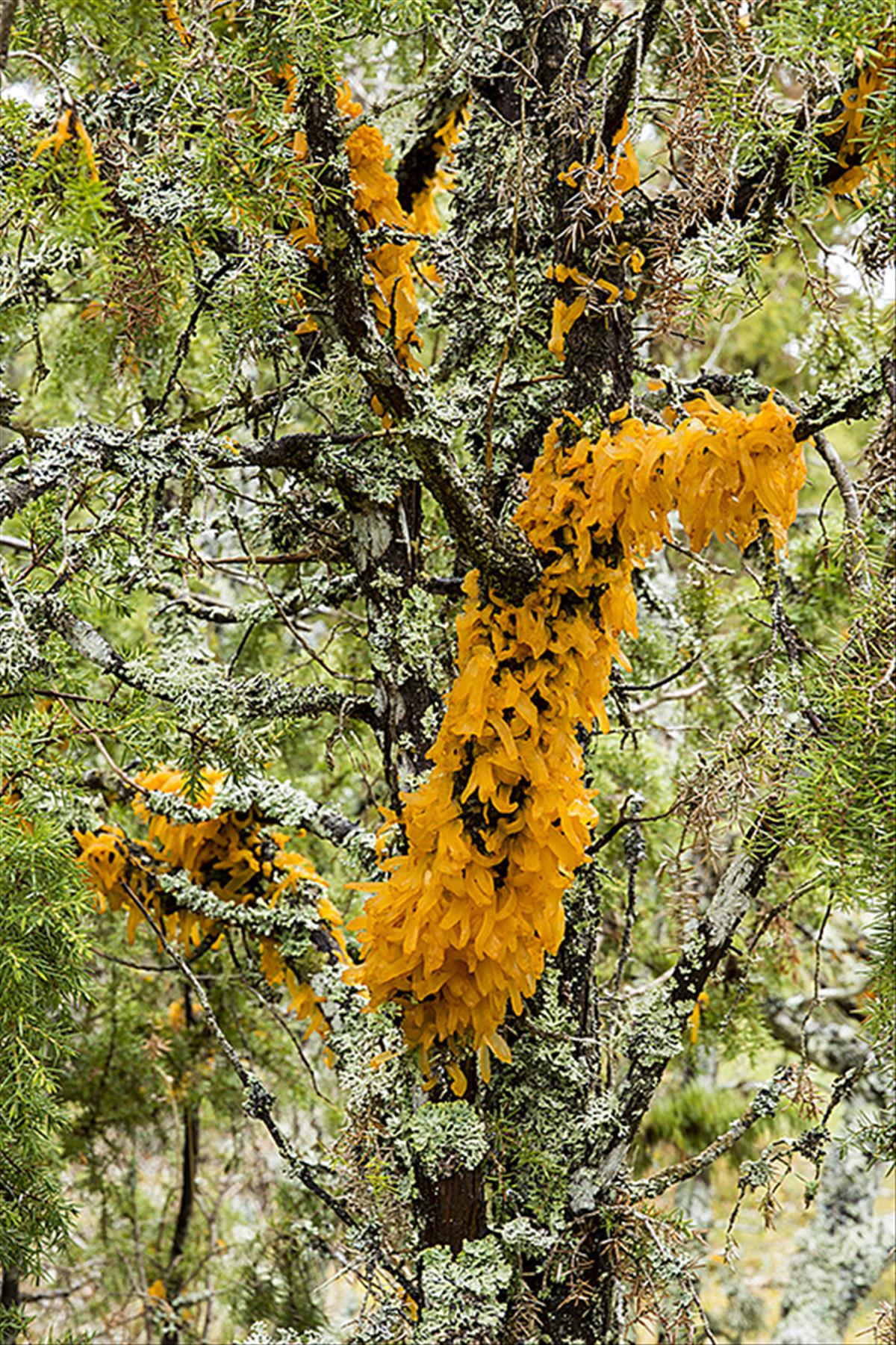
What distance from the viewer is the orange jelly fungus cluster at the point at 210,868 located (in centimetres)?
204

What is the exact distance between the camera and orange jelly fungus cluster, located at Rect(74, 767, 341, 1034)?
2035mm

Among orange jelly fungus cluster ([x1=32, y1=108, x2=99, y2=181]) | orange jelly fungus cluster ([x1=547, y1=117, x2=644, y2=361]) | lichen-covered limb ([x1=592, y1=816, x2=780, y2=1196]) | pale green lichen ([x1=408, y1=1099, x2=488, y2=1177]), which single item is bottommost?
pale green lichen ([x1=408, y1=1099, x2=488, y2=1177])

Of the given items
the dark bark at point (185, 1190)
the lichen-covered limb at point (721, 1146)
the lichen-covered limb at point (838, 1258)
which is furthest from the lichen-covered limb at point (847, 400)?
the lichen-covered limb at point (838, 1258)

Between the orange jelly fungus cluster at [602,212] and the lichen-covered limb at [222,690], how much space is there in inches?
22.5

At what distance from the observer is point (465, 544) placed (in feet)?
4.50

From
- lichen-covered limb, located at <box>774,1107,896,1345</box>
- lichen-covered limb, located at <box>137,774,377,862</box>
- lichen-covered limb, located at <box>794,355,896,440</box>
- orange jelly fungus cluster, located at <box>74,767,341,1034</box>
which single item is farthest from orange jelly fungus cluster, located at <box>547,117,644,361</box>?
lichen-covered limb, located at <box>774,1107,896,1345</box>

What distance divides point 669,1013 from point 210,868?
0.83 meters

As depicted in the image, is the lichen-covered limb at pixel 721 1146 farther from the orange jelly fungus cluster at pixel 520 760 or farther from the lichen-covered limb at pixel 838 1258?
the lichen-covered limb at pixel 838 1258

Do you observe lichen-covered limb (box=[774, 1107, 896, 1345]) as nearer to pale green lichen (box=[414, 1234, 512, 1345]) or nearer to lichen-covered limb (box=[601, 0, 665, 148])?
pale green lichen (box=[414, 1234, 512, 1345])

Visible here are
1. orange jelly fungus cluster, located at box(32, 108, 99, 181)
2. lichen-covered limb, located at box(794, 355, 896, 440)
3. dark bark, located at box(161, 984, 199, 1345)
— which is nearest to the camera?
orange jelly fungus cluster, located at box(32, 108, 99, 181)

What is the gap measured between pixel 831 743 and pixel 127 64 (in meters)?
1.31

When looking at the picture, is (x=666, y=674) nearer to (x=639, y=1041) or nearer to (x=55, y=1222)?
(x=639, y=1041)

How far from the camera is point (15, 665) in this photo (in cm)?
139

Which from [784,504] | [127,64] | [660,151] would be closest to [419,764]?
[784,504]
